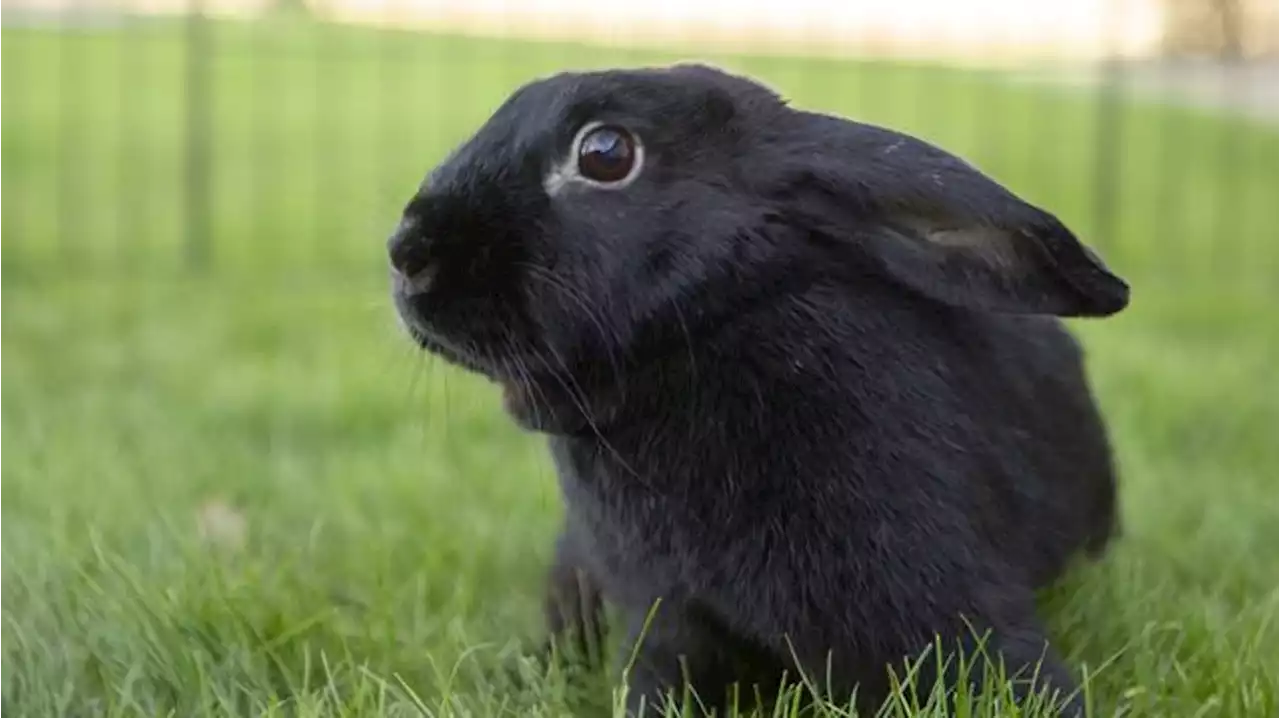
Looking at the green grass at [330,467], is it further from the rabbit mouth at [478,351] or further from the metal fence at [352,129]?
the rabbit mouth at [478,351]

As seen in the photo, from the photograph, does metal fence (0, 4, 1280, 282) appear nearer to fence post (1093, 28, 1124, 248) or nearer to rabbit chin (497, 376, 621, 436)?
fence post (1093, 28, 1124, 248)

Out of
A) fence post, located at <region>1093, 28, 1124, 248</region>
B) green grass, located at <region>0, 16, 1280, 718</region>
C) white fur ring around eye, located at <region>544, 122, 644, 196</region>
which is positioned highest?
white fur ring around eye, located at <region>544, 122, 644, 196</region>

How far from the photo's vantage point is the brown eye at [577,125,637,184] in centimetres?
158

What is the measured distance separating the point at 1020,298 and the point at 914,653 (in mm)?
425

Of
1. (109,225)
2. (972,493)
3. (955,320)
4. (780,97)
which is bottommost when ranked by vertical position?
(109,225)

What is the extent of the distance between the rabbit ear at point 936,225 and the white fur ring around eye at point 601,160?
0.18m

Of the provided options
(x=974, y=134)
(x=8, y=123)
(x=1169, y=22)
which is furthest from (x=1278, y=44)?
(x=8, y=123)

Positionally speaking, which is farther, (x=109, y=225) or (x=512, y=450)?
A: (x=109, y=225)

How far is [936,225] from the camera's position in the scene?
156cm

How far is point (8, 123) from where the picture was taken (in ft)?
28.0

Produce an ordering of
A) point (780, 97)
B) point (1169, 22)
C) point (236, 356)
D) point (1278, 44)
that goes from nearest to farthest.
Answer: point (780, 97)
point (236, 356)
point (1169, 22)
point (1278, 44)

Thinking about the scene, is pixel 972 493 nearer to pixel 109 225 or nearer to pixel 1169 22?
pixel 109 225

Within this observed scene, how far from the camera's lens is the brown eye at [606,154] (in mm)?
1578

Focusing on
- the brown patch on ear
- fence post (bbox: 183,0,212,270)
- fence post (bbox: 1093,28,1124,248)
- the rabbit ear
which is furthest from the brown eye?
fence post (bbox: 1093,28,1124,248)
